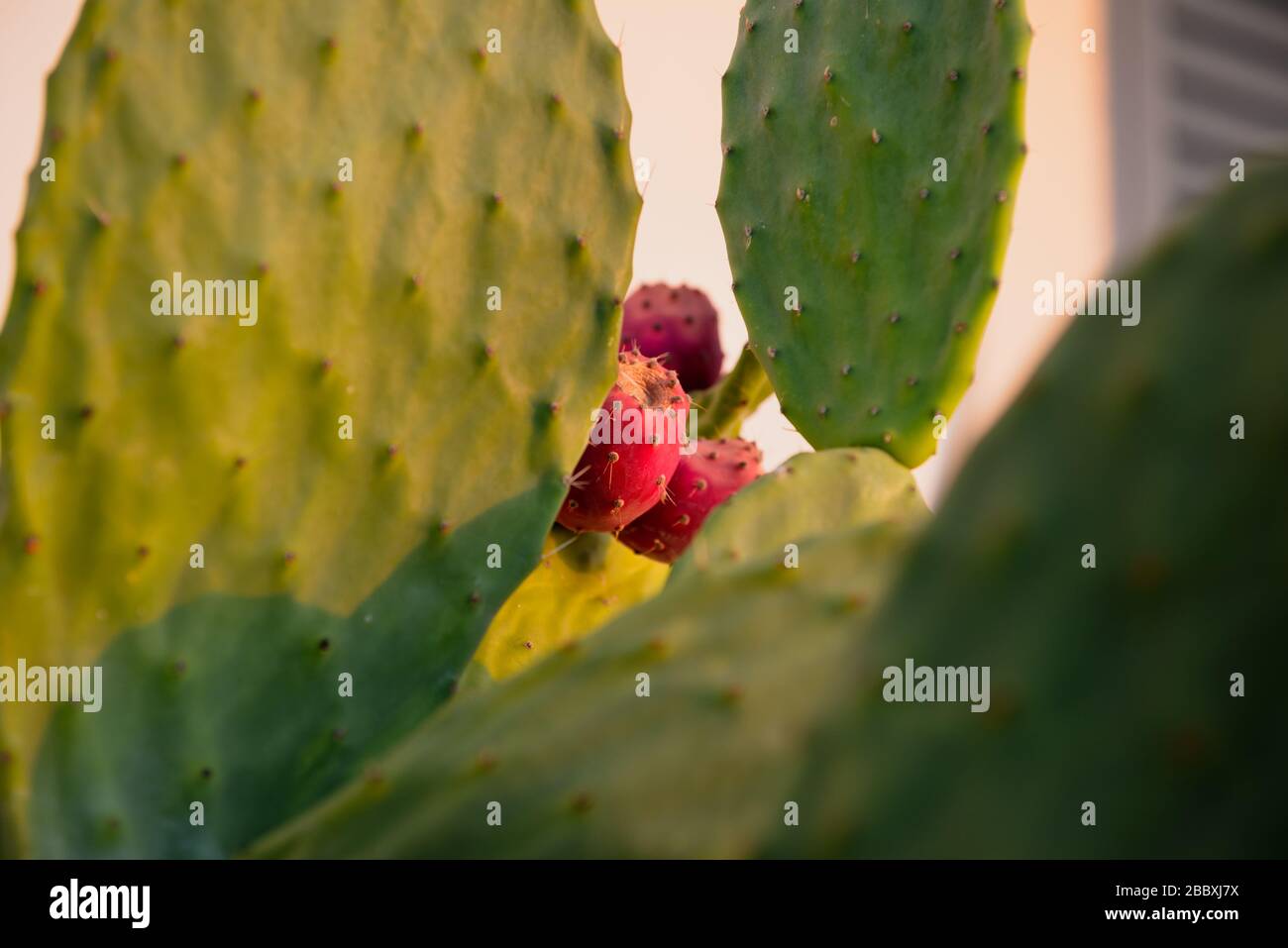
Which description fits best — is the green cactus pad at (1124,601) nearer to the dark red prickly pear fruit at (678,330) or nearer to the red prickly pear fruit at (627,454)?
the red prickly pear fruit at (627,454)

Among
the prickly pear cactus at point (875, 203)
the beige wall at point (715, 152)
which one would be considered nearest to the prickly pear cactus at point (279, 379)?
the prickly pear cactus at point (875, 203)

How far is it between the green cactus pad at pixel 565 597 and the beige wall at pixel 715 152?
30 cm

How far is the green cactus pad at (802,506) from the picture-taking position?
1.97 ft

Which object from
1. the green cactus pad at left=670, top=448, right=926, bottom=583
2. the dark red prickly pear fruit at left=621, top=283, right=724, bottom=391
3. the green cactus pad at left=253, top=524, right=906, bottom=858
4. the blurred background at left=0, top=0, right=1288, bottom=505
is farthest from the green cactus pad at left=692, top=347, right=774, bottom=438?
the blurred background at left=0, top=0, right=1288, bottom=505

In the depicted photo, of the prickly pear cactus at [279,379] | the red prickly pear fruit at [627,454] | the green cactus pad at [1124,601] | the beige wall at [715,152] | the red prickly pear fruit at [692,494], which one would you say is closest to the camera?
the green cactus pad at [1124,601]

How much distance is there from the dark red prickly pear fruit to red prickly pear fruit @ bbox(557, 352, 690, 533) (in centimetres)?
20

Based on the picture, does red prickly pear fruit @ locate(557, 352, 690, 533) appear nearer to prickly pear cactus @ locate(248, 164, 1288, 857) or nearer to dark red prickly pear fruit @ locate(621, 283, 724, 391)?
dark red prickly pear fruit @ locate(621, 283, 724, 391)

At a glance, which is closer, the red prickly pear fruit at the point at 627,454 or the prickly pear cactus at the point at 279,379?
the prickly pear cactus at the point at 279,379

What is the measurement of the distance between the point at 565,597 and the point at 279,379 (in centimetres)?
34

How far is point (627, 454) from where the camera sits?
774 mm
